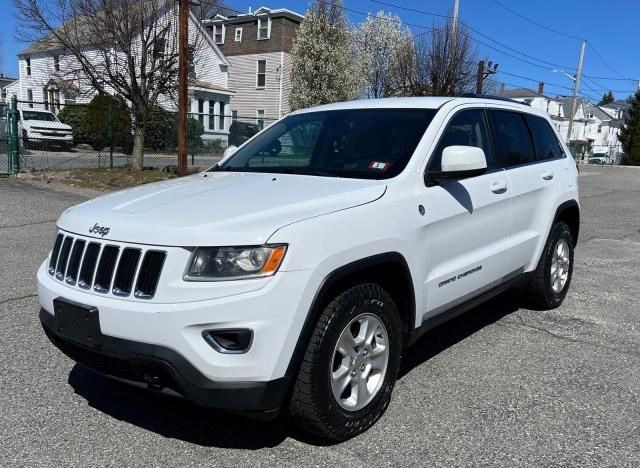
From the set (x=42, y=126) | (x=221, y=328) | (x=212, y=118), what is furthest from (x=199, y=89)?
(x=221, y=328)

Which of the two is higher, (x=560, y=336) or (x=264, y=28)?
(x=264, y=28)

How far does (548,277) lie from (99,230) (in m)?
3.80

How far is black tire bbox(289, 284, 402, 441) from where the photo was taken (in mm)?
2707

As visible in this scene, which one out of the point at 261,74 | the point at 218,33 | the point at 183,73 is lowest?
the point at 183,73

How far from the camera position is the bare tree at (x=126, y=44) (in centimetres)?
1426

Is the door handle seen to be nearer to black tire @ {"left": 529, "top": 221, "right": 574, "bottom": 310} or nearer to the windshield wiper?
black tire @ {"left": 529, "top": 221, "right": 574, "bottom": 310}

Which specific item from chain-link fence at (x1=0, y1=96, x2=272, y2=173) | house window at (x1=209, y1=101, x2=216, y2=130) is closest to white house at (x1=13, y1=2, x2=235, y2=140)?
house window at (x1=209, y1=101, x2=216, y2=130)

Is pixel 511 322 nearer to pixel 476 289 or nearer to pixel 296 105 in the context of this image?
pixel 476 289

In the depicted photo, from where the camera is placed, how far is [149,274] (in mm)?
2598

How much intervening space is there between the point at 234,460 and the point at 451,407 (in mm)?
1323

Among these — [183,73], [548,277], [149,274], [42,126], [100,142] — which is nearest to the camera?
[149,274]

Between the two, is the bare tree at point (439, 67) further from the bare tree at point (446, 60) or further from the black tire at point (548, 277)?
the black tire at point (548, 277)

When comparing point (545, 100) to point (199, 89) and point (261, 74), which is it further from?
point (199, 89)

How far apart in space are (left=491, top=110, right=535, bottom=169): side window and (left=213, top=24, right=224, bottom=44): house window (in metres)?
38.4
